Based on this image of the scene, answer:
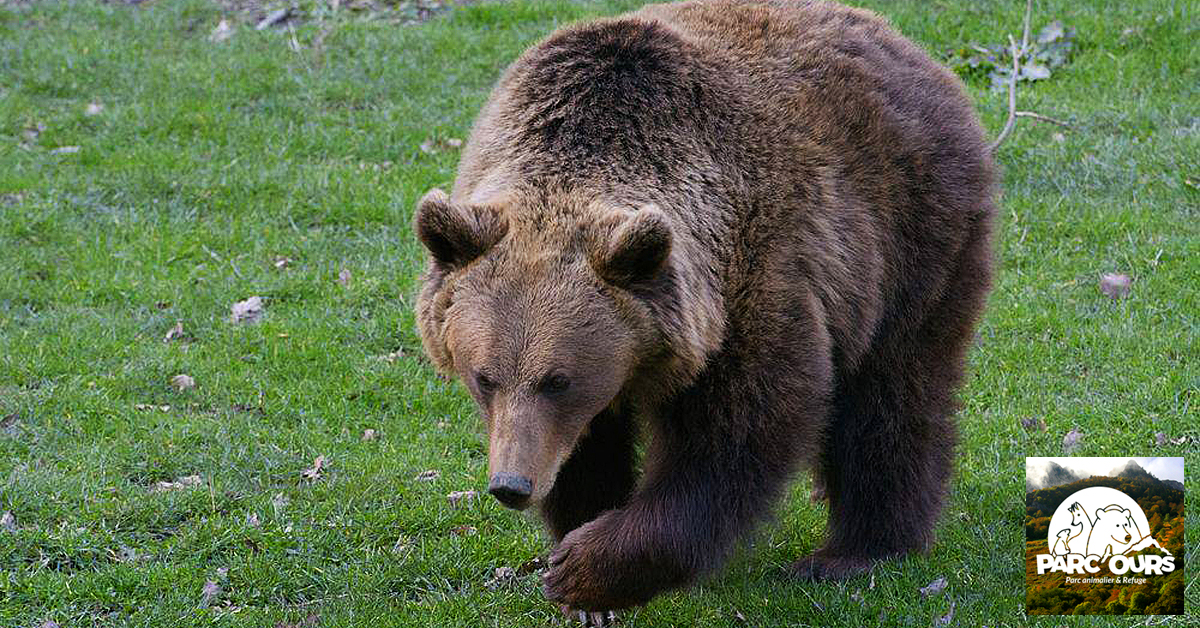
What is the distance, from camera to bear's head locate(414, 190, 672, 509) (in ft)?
15.0

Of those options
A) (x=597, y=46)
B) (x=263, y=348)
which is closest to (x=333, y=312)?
(x=263, y=348)

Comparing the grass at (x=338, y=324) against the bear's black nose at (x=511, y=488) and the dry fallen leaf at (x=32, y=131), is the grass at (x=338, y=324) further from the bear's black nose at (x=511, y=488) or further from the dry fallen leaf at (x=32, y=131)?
the bear's black nose at (x=511, y=488)

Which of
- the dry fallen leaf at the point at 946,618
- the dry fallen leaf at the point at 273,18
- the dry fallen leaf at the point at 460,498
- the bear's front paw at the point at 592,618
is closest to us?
the dry fallen leaf at the point at 946,618

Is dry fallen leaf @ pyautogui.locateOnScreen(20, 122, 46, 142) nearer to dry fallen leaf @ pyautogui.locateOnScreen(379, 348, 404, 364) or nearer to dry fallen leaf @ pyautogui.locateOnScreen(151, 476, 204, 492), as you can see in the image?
dry fallen leaf @ pyautogui.locateOnScreen(379, 348, 404, 364)

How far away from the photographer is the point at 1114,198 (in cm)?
1000

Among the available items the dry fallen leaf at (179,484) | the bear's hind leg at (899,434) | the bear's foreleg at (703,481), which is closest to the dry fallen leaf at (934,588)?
the bear's hind leg at (899,434)

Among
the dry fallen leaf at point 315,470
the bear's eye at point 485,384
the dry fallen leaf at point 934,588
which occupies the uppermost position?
the bear's eye at point 485,384

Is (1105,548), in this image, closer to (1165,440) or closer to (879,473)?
(879,473)

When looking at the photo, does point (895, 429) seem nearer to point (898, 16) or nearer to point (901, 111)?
point (901, 111)

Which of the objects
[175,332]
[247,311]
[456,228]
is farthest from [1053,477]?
[175,332]

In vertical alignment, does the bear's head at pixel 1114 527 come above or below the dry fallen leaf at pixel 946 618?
above

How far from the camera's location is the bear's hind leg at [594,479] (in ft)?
18.3

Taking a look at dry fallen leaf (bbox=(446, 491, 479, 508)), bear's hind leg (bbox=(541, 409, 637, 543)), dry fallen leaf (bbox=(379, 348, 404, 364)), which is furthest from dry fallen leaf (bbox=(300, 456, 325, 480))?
bear's hind leg (bbox=(541, 409, 637, 543))

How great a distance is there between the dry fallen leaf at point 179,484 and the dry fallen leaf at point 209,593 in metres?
0.92
